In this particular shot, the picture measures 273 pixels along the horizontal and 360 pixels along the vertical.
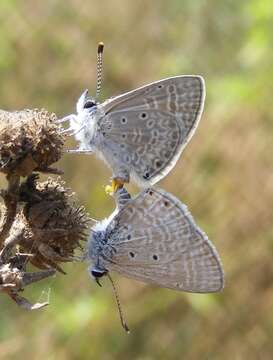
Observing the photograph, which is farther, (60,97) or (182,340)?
(60,97)

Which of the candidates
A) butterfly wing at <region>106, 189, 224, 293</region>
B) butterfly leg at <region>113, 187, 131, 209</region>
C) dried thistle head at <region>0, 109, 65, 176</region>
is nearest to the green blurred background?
butterfly wing at <region>106, 189, 224, 293</region>

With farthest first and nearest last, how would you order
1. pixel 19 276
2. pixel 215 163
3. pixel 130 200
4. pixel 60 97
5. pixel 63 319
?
pixel 60 97
pixel 215 163
pixel 63 319
pixel 130 200
pixel 19 276

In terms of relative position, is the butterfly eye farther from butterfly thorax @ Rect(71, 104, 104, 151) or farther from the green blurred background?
the green blurred background

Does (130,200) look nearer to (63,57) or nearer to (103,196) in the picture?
(103,196)

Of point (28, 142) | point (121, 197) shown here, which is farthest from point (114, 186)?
point (28, 142)

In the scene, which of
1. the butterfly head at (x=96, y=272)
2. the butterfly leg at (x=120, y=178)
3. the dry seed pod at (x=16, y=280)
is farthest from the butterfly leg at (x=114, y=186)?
the dry seed pod at (x=16, y=280)

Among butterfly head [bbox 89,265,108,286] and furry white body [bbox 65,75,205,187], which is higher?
furry white body [bbox 65,75,205,187]

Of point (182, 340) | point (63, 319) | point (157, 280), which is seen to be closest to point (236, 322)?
point (182, 340)
